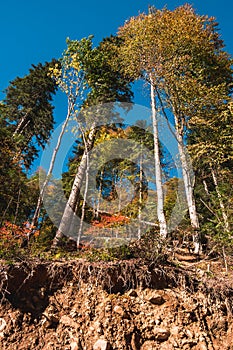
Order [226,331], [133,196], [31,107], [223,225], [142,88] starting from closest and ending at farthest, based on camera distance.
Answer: [226,331] < [223,225] < [142,88] < [133,196] < [31,107]

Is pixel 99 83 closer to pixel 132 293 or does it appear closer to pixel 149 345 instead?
pixel 132 293

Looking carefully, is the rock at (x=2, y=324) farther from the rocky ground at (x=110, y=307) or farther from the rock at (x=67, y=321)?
the rock at (x=67, y=321)

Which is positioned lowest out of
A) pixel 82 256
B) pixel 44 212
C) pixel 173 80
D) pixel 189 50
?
pixel 82 256

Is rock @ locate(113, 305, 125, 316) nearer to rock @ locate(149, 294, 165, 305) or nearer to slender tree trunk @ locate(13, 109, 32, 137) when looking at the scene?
rock @ locate(149, 294, 165, 305)

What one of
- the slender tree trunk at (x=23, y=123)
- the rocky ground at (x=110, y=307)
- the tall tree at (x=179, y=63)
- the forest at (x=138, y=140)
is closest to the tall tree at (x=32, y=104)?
the slender tree trunk at (x=23, y=123)

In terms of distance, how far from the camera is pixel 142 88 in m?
11.5

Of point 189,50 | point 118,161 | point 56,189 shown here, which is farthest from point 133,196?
point 189,50

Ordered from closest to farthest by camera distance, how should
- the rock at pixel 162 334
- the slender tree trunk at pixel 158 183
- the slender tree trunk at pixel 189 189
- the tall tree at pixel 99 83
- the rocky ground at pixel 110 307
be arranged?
the rocky ground at pixel 110 307, the rock at pixel 162 334, the slender tree trunk at pixel 158 183, the slender tree trunk at pixel 189 189, the tall tree at pixel 99 83

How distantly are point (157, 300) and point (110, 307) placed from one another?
816mm

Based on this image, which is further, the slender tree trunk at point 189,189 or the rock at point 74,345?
the slender tree trunk at point 189,189

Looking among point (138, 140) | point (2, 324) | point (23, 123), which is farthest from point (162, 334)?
point (23, 123)

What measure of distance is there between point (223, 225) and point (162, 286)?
2.40 m

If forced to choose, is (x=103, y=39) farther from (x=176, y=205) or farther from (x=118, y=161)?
(x=176, y=205)

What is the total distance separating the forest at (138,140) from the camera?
860 centimetres
